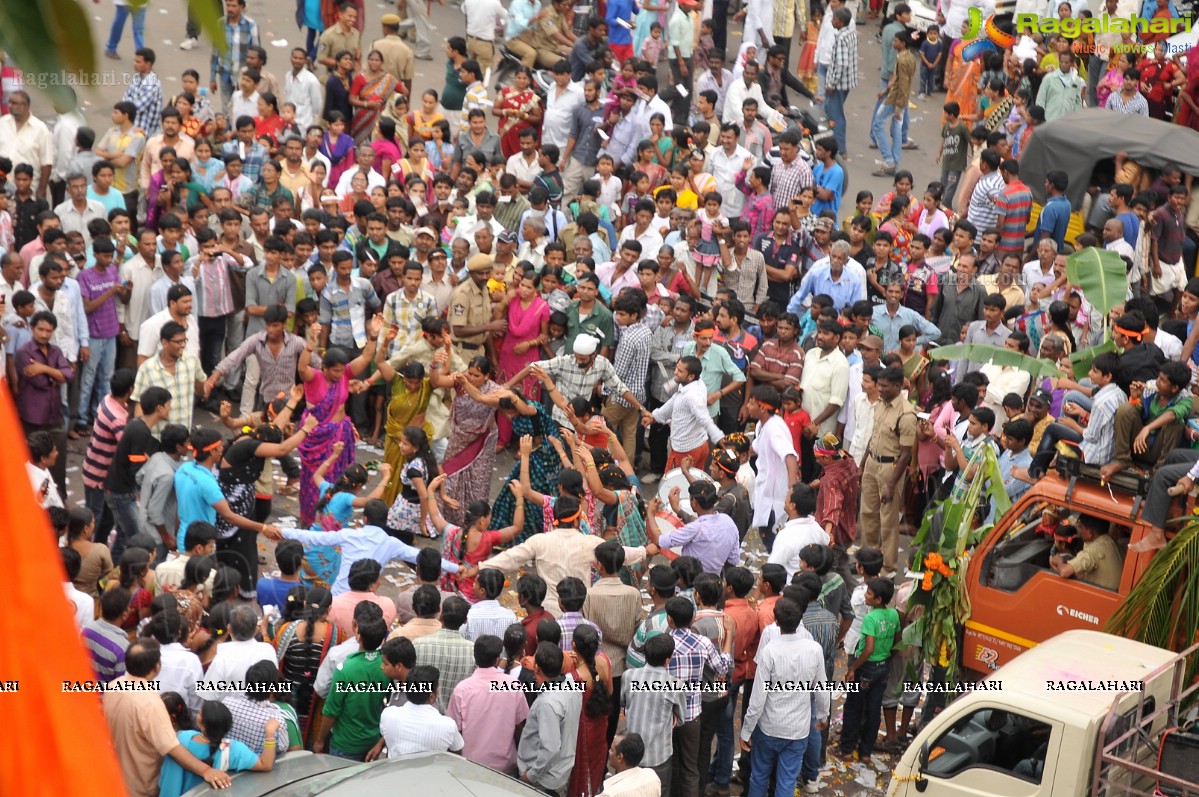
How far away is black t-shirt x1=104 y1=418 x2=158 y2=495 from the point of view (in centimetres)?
875

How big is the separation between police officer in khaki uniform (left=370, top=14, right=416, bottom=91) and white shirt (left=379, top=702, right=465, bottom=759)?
36.1 feet

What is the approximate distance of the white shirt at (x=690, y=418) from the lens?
10.5 meters

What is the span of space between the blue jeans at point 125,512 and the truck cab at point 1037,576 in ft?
16.7

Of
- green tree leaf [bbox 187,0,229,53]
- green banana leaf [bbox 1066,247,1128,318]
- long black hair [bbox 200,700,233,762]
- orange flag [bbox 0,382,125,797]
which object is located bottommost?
long black hair [bbox 200,700,233,762]

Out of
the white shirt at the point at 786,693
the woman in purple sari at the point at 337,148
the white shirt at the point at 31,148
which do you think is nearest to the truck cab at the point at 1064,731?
the white shirt at the point at 786,693

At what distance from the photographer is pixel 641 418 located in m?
11.6

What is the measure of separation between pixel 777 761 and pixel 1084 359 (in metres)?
4.41

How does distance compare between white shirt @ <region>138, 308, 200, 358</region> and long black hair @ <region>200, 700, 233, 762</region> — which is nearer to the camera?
long black hair @ <region>200, 700, 233, 762</region>

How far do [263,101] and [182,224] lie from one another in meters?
3.22

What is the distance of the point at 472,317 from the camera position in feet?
38.5

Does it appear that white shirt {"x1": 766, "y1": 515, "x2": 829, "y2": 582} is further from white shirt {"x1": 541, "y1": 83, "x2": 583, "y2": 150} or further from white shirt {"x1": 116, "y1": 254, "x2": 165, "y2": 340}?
white shirt {"x1": 541, "y1": 83, "x2": 583, "y2": 150}

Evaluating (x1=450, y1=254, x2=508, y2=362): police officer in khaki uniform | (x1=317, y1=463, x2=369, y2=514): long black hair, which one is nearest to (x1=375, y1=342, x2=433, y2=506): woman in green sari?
(x1=450, y1=254, x2=508, y2=362): police officer in khaki uniform

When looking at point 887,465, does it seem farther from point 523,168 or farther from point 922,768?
point 523,168

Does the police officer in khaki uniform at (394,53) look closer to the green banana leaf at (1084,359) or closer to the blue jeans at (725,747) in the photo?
the green banana leaf at (1084,359)
